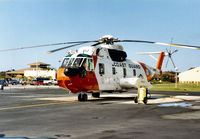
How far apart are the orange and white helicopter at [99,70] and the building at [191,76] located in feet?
232

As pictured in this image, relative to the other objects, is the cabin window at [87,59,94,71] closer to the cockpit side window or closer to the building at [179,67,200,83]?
the cockpit side window

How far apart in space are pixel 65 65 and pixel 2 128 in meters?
10.7

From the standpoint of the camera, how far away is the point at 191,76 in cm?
9112

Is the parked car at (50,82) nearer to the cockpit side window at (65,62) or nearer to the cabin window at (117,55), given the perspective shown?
the cabin window at (117,55)

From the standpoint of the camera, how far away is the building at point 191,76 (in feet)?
293

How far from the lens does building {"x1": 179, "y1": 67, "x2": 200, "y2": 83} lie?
89.2 meters

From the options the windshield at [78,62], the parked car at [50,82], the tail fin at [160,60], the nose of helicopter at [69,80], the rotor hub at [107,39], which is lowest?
the parked car at [50,82]

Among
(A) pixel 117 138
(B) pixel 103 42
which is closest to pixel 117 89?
(B) pixel 103 42

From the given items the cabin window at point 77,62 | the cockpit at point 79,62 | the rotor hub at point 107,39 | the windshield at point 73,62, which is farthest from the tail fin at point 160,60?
the cabin window at point 77,62

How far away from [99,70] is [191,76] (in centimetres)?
7806

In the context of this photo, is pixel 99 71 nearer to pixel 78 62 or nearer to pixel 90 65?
pixel 90 65

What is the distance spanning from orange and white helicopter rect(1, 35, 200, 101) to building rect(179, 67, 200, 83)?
70612 millimetres

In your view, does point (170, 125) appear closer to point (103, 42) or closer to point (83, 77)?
point (83, 77)

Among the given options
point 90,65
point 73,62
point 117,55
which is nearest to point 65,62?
point 73,62
